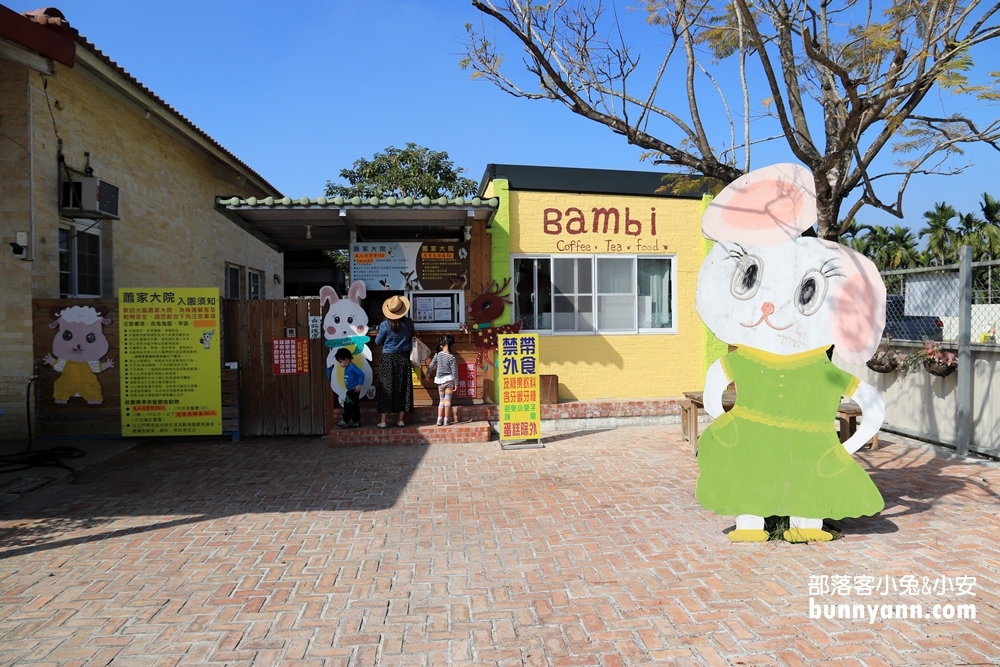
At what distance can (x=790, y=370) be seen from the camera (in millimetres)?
4688

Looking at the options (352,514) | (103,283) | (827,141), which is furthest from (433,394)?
(827,141)

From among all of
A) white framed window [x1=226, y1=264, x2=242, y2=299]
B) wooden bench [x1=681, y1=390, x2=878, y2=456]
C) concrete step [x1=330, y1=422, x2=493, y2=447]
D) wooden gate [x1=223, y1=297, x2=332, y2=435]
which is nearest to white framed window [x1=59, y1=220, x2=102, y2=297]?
wooden gate [x1=223, y1=297, x2=332, y2=435]

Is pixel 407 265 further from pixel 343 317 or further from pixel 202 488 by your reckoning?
pixel 202 488

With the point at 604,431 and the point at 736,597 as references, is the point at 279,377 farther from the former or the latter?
the point at 736,597

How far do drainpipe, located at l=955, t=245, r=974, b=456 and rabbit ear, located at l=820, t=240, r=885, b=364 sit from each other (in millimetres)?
3488

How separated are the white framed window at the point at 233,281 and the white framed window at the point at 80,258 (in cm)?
500

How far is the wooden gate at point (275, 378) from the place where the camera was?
8.68 m

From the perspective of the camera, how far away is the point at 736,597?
147 inches

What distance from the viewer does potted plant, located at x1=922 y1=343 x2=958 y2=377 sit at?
Answer: 7.05 meters

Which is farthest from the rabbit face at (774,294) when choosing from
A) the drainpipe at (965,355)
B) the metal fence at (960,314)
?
the drainpipe at (965,355)

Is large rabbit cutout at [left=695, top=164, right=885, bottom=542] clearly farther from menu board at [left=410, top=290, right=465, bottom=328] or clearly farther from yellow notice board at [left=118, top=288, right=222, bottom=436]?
yellow notice board at [left=118, top=288, right=222, bottom=436]

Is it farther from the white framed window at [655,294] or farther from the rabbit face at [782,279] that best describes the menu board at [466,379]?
the rabbit face at [782,279]

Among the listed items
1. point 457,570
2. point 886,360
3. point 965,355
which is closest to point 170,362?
point 457,570

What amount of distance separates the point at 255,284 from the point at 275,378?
28.3 ft
